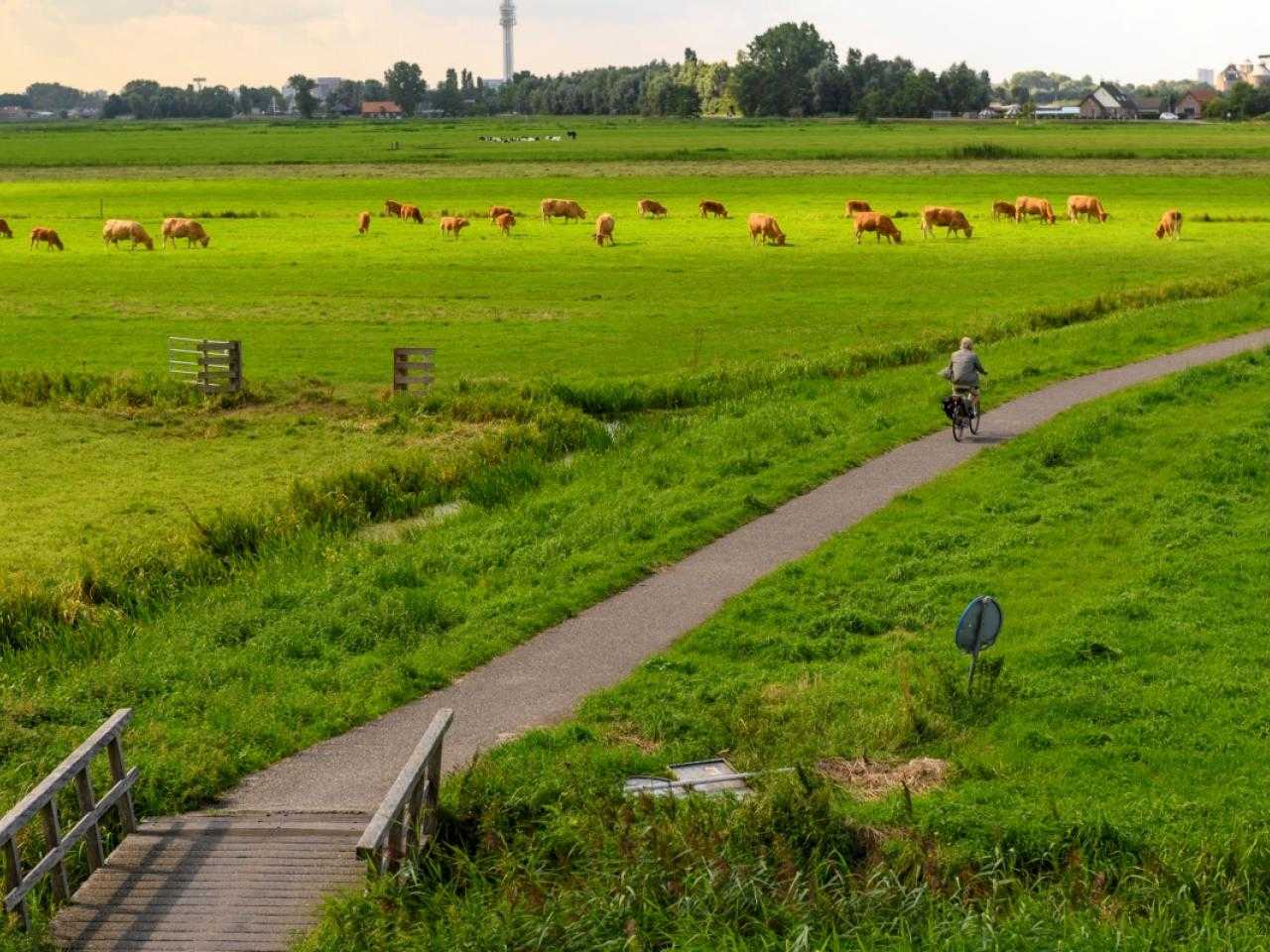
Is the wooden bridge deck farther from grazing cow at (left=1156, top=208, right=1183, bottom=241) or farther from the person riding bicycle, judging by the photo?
grazing cow at (left=1156, top=208, right=1183, bottom=241)

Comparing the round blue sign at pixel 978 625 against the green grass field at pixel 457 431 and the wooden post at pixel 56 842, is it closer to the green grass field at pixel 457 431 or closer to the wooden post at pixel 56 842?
the green grass field at pixel 457 431

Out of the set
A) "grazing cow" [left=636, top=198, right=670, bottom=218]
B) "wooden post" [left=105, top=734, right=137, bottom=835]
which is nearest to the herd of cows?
→ "grazing cow" [left=636, top=198, right=670, bottom=218]

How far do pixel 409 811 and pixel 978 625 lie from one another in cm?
625

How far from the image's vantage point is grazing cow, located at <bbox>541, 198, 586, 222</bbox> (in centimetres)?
8150

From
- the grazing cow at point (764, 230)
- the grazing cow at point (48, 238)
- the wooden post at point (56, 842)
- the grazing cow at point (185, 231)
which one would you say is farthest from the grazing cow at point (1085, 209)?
the wooden post at point (56, 842)

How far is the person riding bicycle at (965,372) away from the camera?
30484mm

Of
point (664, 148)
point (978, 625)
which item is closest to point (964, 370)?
point (978, 625)

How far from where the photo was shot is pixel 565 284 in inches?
2283

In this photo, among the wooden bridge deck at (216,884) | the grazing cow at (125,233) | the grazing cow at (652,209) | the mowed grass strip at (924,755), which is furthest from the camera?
the grazing cow at (652,209)

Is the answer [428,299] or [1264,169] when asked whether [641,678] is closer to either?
[428,299]

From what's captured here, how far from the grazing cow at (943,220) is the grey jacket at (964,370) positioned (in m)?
42.4

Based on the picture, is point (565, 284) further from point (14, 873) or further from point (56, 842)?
point (14, 873)

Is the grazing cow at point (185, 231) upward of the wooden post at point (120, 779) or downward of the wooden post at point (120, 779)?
upward

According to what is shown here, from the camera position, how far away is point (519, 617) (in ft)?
72.2
